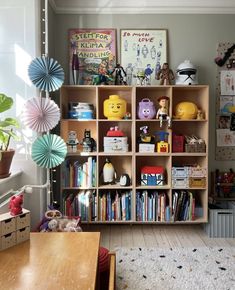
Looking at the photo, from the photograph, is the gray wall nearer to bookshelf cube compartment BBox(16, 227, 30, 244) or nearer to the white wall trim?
the white wall trim

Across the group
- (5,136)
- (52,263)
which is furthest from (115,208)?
(52,263)

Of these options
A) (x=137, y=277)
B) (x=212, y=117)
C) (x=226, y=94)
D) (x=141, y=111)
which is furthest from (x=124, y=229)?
(x=226, y=94)

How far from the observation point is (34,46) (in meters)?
2.32

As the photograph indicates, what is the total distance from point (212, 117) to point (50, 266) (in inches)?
96.6

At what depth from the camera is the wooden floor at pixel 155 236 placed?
8.29 feet

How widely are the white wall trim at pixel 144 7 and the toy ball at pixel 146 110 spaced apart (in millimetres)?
1049

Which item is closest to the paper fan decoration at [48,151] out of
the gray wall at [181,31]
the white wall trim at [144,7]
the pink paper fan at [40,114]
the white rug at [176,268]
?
the pink paper fan at [40,114]

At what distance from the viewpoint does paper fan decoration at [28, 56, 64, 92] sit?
2.13 metres

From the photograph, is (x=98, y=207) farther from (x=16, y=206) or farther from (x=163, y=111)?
(x=16, y=206)

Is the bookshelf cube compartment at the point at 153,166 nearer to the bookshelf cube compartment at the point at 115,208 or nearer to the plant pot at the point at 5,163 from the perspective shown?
the bookshelf cube compartment at the point at 115,208

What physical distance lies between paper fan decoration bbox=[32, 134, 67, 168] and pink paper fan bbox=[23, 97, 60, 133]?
0.09m

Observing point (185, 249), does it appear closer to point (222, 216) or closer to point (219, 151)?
point (222, 216)

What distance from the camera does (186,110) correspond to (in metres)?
2.67

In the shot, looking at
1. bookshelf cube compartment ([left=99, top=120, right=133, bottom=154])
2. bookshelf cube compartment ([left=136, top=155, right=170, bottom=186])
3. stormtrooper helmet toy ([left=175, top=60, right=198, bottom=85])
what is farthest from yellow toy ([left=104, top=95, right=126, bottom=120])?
stormtrooper helmet toy ([left=175, top=60, right=198, bottom=85])
